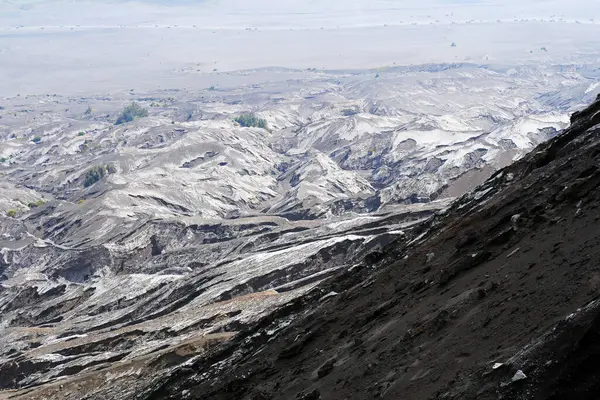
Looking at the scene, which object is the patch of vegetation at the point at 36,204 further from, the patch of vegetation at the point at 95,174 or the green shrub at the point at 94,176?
the patch of vegetation at the point at 95,174

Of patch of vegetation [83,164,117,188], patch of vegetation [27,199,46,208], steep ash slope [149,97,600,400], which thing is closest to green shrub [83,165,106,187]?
patch of vegetation [83,164,117,188]

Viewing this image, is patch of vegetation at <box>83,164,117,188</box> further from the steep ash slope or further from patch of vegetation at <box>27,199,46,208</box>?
the steep ash slope

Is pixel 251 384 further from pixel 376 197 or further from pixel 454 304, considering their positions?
pixel 376 197

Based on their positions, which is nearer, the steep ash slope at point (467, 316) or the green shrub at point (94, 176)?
the steep ash slope at point (467, 316)

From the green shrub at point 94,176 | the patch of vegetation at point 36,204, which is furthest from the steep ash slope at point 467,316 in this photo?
the green shrub at point 94,176

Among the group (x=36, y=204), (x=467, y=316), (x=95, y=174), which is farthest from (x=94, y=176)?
(x=467, y=316)

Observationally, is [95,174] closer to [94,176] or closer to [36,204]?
[94,176]
